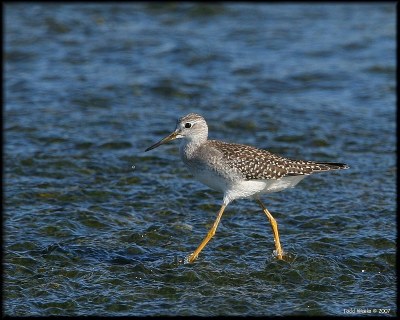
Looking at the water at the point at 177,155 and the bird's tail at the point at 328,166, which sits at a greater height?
the bird's tail at the point at 328,166

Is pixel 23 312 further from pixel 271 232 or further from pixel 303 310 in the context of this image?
pixel 271 232

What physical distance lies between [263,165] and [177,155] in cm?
425

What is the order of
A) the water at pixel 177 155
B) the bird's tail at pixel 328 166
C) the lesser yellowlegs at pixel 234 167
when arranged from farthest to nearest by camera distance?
the bird's tail at pixel 328 166
the lesser yellowlegs at pixel 234 167
the water at pixel 177 155

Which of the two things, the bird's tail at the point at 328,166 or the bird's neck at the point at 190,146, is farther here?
the bird's neck at the point at 190,146

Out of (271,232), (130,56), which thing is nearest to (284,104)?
(130,56)

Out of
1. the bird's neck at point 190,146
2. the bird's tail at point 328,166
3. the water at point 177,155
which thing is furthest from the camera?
the bird's neck at point 190,146

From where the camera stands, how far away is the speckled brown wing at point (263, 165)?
33.0 ft

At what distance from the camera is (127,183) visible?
12.8 meters

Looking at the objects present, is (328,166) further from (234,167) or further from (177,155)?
(177,155)

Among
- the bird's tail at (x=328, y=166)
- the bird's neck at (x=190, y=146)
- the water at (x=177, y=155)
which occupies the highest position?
the bird's neck at (x=190, y=146)

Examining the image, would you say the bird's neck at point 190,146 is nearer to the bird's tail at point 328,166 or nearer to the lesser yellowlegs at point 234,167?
the lesser yellowlegs at point 234,167

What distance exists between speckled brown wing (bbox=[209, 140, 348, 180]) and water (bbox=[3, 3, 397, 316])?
1113 millimetres

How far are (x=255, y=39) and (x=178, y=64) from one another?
301cm

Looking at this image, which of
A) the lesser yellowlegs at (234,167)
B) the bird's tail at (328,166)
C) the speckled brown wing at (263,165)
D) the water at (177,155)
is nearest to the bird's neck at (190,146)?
the lesser yellowlegs at (234,167)
